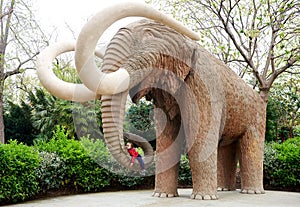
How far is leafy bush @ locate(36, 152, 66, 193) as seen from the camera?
624 centimetres

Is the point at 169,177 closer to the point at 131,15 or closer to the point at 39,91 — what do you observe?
the point at 131,15

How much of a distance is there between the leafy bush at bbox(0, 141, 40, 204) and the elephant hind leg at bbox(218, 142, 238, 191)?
308 cm

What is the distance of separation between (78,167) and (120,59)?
365 centimetres

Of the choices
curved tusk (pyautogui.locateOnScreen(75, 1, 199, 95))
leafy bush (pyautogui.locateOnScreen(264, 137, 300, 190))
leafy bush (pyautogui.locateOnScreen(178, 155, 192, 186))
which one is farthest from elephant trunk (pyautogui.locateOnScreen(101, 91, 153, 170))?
leafy bush (pyautogui.locateOnScreen(264, 137, 300, 190))

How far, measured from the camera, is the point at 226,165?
6.43 m

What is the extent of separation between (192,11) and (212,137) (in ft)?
22.8

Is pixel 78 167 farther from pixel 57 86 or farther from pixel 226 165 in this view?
pixel 57 86

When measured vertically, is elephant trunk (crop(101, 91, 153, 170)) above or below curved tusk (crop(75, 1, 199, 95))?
below

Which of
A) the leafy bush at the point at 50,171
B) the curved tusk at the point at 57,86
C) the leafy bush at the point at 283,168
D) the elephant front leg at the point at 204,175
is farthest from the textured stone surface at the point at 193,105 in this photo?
the leafy bush at the point at 283,168

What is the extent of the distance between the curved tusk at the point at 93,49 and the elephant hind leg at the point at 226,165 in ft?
10.6

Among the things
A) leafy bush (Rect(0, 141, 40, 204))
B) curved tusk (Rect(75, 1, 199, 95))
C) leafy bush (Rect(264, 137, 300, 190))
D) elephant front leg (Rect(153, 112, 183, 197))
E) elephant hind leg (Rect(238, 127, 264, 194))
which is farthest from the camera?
leafy bush (Rect(264, 137, 300, 190))

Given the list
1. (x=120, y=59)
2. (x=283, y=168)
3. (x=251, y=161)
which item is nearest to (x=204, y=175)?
(x=251, y=161)

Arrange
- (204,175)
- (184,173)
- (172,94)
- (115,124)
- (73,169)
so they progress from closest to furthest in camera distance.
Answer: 1. (115,124)
2. (172,94)
3. (204,175)
4. (73,169)
5. (184,173)

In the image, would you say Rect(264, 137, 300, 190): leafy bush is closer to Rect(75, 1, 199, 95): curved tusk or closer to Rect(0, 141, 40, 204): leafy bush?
Rect(0, 141, 40, 204): leafy bush
